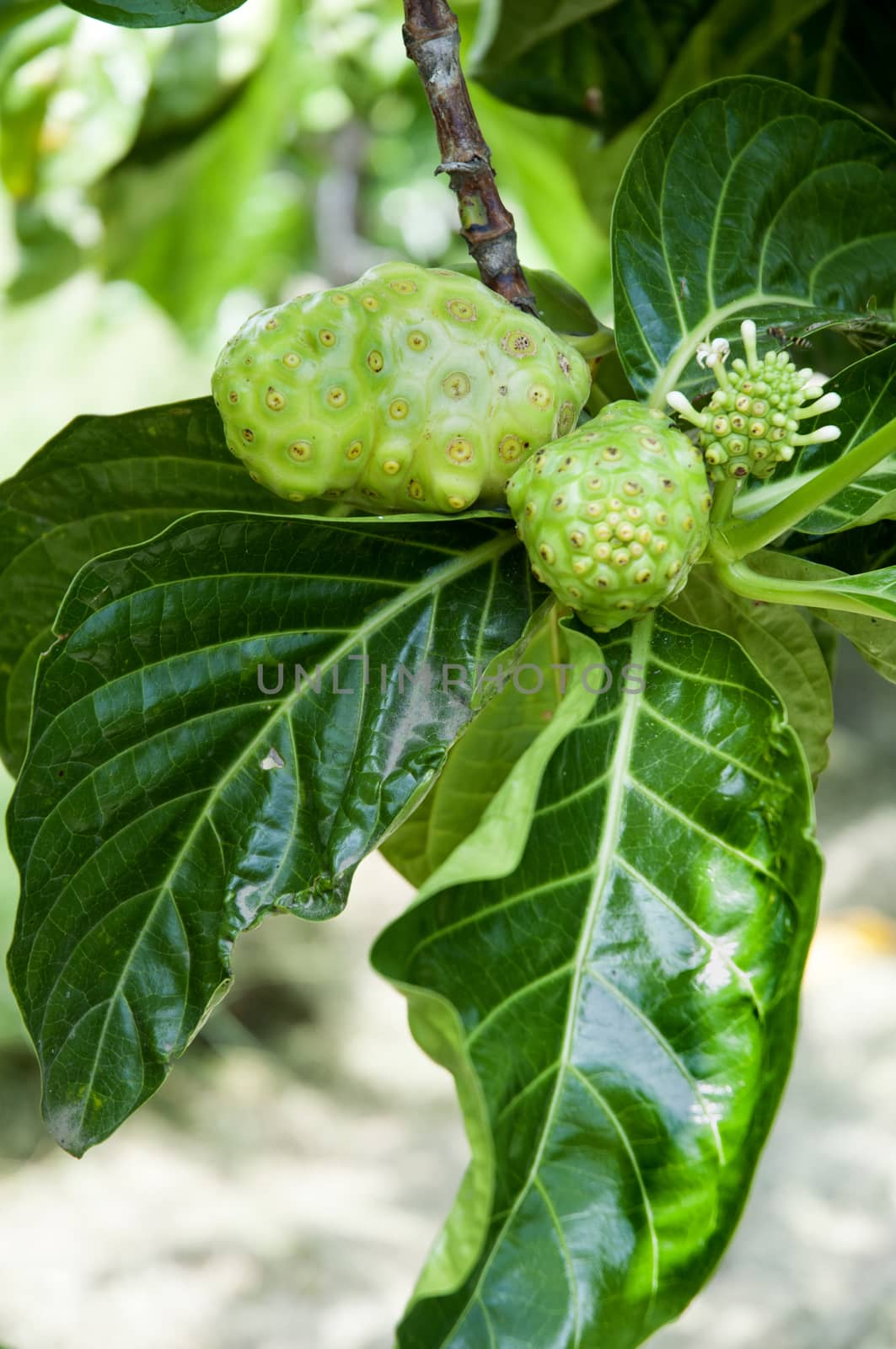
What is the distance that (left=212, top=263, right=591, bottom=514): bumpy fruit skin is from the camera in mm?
536

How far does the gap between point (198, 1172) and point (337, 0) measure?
242 cm

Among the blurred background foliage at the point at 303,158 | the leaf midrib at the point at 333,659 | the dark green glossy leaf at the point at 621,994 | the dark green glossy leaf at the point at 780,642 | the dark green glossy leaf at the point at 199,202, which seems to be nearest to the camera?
the dark green glossy leaf at the point at 621,994

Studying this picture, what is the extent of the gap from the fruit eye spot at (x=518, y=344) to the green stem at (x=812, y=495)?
0.13m

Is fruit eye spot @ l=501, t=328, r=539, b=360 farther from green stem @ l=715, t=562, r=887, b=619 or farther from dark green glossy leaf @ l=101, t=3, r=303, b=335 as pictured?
dark green glossy leaf @ l=101, t=3, r=303, b=335

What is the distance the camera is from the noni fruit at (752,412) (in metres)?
0.57

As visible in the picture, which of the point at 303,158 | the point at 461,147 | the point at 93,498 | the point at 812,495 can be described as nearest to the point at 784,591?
the point at 812,495

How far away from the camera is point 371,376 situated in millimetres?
550

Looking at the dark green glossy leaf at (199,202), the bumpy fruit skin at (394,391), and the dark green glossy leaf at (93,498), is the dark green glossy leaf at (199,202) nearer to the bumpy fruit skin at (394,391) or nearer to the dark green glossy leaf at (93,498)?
the dark green glossy leaf at (93,498)

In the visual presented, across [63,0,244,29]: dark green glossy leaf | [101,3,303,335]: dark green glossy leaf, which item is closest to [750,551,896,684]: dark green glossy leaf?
[63,0,244,29]: dark green glossy leaf

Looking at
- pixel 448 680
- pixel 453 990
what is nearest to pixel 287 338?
pixel 448 680

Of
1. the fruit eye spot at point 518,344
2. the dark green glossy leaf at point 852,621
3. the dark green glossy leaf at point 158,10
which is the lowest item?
the dark green glossy leaf at point 852,621

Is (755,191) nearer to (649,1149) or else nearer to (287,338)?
(287,338)

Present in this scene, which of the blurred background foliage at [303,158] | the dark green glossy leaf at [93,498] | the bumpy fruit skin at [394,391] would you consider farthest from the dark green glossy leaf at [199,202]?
the bumpy fruit skin at [394,391]

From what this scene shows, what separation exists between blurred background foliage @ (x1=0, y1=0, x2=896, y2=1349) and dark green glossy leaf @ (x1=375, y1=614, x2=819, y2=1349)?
67 centimetres
